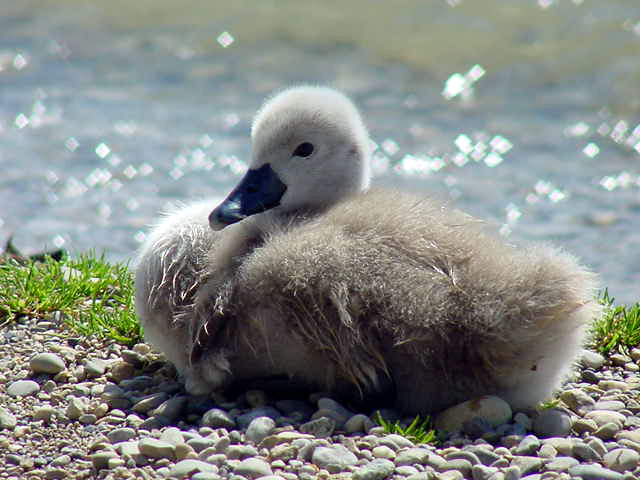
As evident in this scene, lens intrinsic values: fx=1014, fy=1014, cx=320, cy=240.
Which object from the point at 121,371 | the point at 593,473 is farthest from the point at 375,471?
the point at 121,371

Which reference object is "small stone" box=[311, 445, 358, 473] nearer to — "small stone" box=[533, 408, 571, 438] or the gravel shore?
the gravel shore

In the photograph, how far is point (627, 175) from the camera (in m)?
9.70

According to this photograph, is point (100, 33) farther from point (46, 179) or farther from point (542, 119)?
point (542, 119)

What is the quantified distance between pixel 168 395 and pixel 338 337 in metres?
0.95

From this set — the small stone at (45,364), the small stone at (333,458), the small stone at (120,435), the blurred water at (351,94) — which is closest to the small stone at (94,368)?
the small stone at (45,364)

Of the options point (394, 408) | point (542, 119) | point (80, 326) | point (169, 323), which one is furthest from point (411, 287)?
point (542, 119)

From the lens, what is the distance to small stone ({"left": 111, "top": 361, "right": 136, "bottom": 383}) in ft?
16.1

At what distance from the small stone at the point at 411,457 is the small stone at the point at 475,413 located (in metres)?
0.38

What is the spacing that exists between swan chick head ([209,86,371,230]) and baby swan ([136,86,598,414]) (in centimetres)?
25

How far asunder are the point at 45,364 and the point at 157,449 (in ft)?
3.80

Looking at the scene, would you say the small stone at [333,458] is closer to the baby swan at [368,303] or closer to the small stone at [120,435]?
the baby swan at [368,303]

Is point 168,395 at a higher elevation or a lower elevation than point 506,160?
lower

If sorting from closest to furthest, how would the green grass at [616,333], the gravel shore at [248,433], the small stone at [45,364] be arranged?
the gravel shore at [248,433]
the small stone at [45,364]
the green grass at [616,333]

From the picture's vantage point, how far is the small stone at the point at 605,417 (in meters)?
4.48
